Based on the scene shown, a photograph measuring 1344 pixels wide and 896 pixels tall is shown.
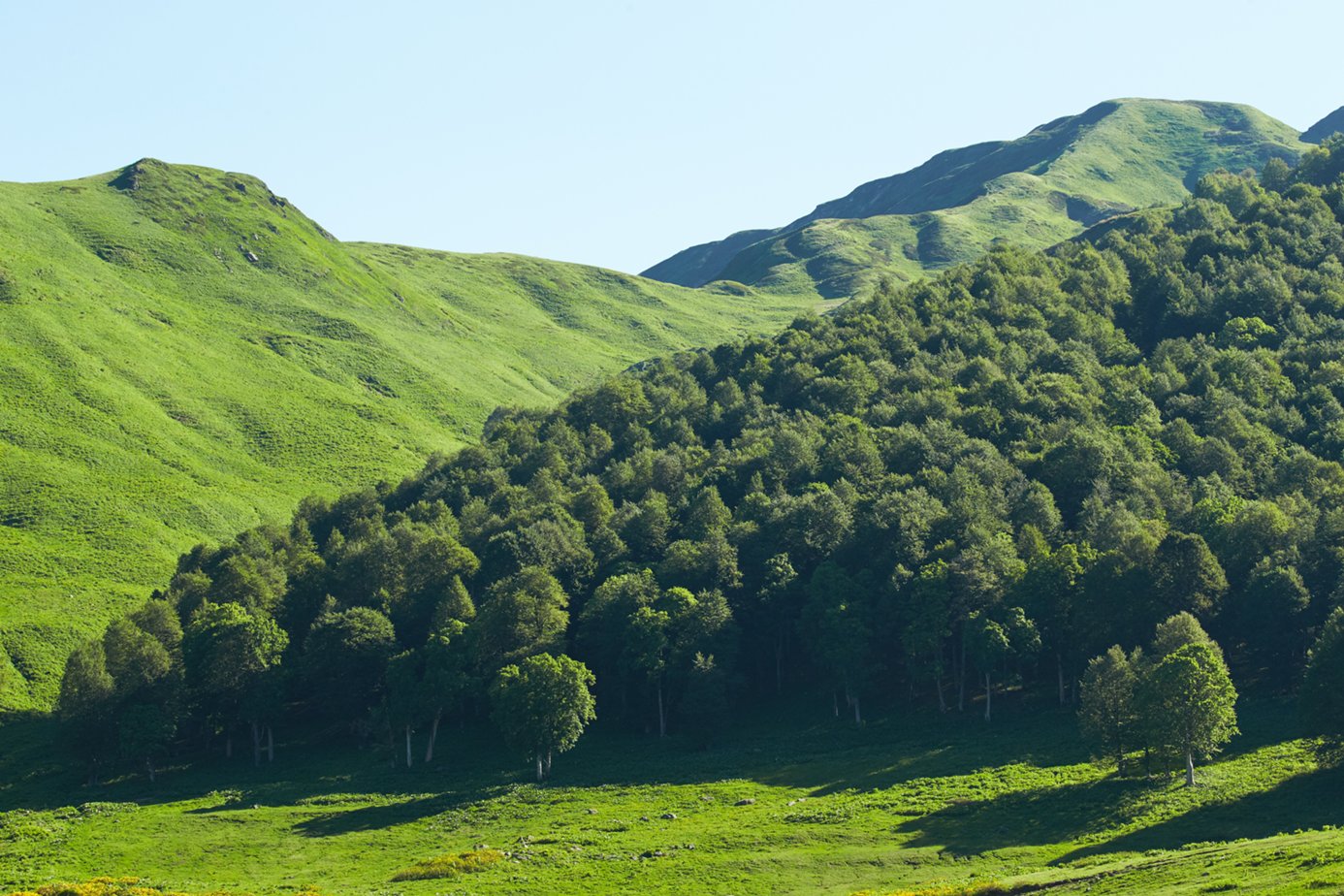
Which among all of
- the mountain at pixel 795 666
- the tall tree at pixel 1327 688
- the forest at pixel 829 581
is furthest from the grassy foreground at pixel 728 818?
the forest at pixel 829 581

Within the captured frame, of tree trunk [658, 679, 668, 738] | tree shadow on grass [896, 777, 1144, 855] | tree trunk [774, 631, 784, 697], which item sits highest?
tree trunk [774, 631, 784, 697]

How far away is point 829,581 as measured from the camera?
121 meters

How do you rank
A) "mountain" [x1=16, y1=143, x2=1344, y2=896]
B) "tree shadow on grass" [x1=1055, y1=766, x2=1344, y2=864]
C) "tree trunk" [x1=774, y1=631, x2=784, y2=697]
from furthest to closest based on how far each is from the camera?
"tree trunk" [x1=774, y1=631, x2=784, y2=697], "mountain" [x1=16, y1=143, x2=1344, y2=896], "tree shadow on grass" [x1=1055, y1=766, x2=1344, y2=864]

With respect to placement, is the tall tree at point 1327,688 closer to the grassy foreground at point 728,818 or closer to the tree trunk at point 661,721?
the grassy foreground at point 728,818

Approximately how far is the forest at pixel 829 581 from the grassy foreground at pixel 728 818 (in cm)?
452

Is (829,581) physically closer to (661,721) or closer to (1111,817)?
(661,721)

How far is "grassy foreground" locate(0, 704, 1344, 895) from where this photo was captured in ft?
238

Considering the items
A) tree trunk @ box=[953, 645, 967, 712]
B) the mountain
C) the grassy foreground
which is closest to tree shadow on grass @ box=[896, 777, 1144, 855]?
the grassy foreground

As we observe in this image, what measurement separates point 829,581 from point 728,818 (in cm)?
3749

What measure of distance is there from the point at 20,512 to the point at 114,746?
8350cm

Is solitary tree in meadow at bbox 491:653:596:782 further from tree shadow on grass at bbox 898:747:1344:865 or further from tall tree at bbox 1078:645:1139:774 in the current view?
tall tree at bbox 1078:645:1139:774

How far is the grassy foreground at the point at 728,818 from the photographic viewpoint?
72438 mm

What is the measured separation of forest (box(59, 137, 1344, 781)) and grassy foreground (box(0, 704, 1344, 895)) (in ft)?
14.8

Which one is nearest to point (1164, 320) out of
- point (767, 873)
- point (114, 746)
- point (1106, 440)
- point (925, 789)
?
point (1106, 440)
